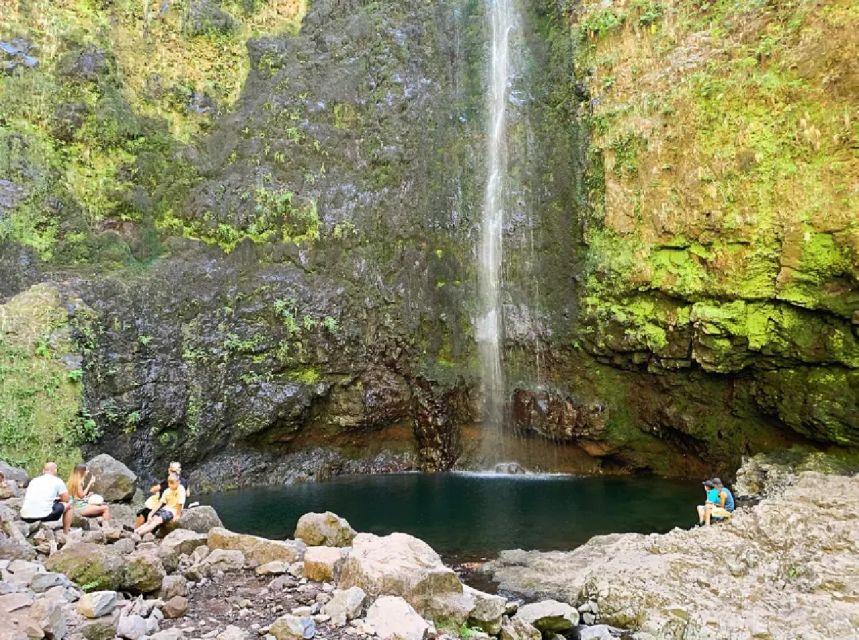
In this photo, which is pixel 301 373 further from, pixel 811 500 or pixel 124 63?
pixel 811 500

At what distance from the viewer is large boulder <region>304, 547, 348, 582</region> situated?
6.54m

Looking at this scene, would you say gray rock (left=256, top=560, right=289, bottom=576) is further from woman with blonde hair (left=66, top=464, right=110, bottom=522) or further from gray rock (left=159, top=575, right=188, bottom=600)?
woman with blonde hair (left=66, top=464, right=110, bottom=522)

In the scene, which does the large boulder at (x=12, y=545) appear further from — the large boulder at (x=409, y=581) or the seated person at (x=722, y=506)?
the seated person at (x=722, y=506)

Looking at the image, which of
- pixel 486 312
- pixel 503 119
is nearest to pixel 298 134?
pixel 503 119

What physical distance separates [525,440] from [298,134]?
537 inches

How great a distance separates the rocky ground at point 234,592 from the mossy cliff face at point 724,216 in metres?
11.9

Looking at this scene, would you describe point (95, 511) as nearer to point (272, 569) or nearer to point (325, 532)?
point (325, 532)

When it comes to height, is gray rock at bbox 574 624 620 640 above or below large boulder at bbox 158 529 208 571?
below

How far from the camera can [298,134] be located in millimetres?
22141

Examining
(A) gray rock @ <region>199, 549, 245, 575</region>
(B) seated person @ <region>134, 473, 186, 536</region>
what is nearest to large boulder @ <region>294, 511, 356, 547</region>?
Result: (A) gray rock @ <region>199, 549, 245, 575</region>

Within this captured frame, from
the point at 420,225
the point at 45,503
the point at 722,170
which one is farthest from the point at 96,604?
the point at 420,225

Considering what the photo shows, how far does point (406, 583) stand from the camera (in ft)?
20.5

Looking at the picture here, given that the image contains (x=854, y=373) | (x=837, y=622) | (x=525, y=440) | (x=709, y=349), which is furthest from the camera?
(x=525, y=440)

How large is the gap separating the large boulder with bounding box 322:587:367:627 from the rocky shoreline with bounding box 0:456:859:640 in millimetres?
17
